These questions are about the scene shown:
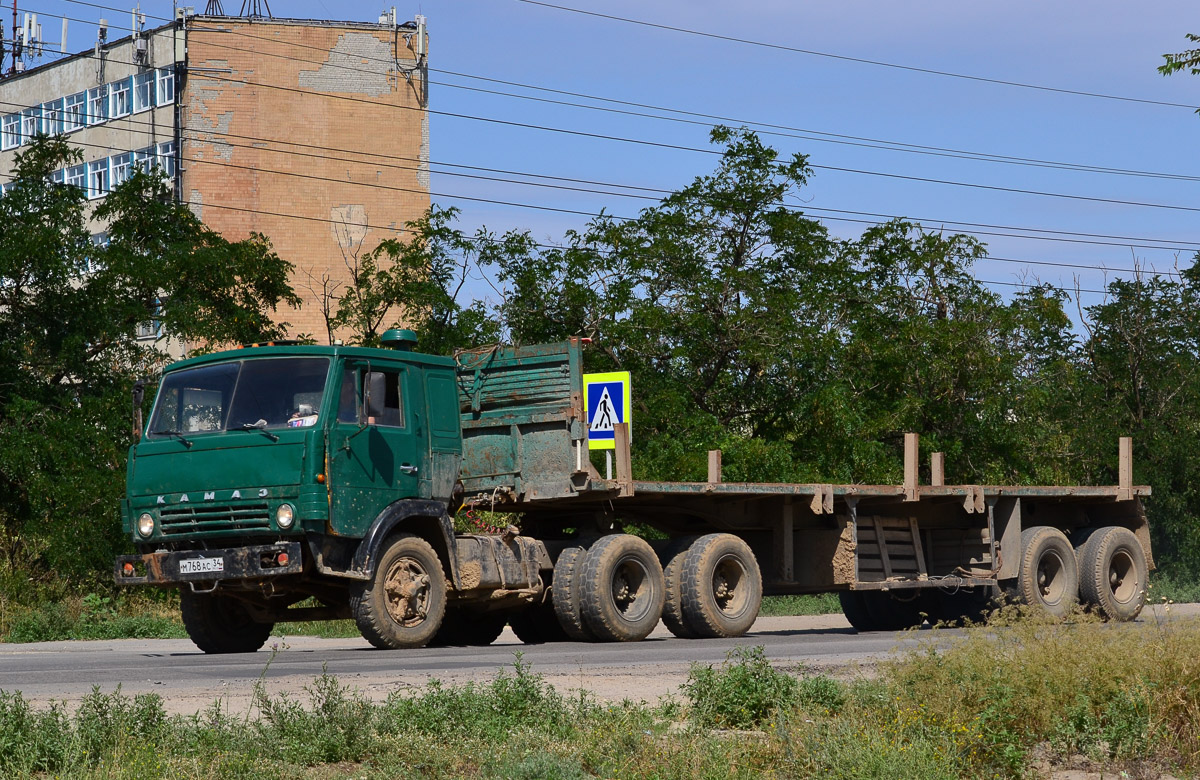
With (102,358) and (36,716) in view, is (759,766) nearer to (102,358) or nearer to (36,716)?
(36,716)

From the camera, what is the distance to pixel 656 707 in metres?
8.13

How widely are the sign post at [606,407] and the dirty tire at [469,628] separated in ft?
7.48

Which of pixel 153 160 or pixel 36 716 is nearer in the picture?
pixel 36 716

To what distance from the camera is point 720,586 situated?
15.5m

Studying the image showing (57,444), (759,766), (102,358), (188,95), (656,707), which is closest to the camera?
(759,766)

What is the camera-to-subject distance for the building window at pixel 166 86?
175 ft

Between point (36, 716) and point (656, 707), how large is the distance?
3.21 metres

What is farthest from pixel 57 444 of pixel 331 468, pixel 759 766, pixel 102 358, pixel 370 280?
pixel 759 766

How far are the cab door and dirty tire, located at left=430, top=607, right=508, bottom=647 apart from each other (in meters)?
2.89

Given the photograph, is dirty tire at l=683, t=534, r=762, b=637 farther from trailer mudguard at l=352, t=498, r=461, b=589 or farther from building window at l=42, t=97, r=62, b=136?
building window at l=42, t=97, r=62, b=136

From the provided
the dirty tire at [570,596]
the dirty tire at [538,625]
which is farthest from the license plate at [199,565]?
the dirty tire at [538,625]

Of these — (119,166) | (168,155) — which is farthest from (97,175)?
(168,155)

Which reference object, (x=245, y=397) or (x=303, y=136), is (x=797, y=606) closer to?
(x=245, y=397)

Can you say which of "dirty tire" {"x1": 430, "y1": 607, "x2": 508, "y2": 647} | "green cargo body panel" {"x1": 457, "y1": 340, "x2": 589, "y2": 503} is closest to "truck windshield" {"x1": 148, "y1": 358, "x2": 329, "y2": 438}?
"green cargo body panel" {"x1": 457, "y1": 340, "x2": 589, "y2": 503}
